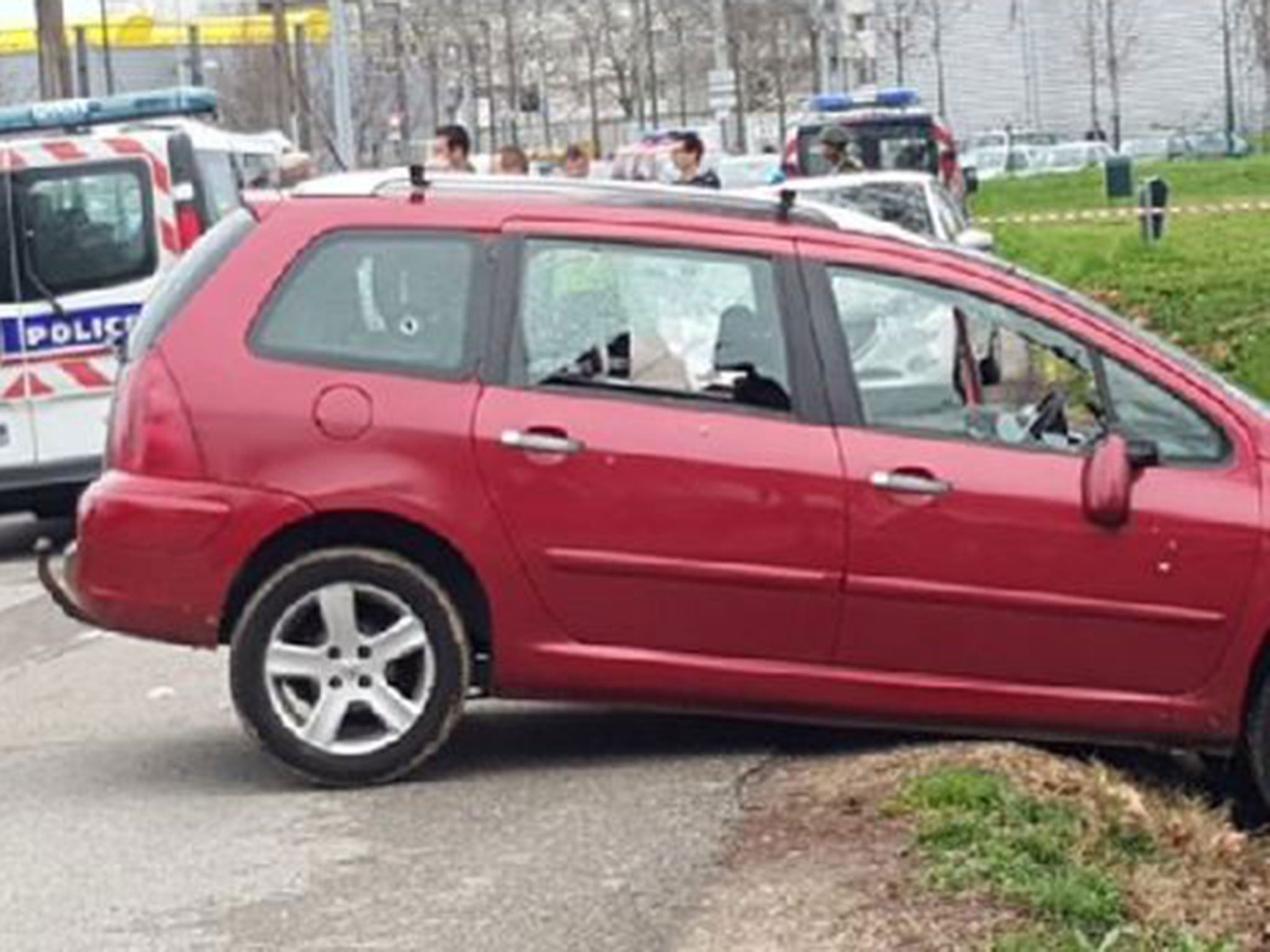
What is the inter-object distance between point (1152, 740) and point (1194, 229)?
27704 mm

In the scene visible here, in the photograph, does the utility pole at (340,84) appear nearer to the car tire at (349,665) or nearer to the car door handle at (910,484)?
the car tire at (349,665)

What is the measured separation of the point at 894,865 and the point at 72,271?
9722 millimetres

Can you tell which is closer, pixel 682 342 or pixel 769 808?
pixel 769 808

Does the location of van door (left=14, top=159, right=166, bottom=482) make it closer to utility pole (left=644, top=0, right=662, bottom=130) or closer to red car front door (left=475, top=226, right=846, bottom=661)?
red car front door (left=475, top=226, right=846, bottom=661)

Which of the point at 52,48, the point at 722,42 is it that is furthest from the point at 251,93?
the point at 52,48

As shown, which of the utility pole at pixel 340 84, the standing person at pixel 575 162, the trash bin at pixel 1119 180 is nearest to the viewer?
the standing person at pixel 575 162

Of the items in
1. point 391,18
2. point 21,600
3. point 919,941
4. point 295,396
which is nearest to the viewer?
point 919,941

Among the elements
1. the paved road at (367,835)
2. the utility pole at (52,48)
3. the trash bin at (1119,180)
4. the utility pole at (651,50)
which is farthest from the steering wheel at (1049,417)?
the utility pole at (651,50)

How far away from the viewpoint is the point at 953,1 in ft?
283

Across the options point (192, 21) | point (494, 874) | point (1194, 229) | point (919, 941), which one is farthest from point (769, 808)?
point (192, 21)

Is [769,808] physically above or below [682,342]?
below

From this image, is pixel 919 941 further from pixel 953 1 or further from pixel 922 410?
pixel 953 1

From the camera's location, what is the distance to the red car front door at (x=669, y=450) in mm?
8047

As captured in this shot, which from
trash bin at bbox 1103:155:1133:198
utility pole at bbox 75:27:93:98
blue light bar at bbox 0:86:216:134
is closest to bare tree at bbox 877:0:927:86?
trash bin at bbox 1103:155:1133:198
